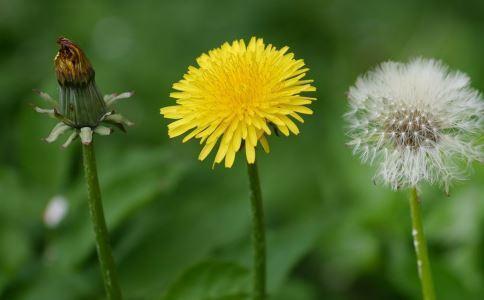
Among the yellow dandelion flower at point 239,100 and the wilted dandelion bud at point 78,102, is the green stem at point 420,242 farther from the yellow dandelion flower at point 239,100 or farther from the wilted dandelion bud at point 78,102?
the wilted dandelion bud at point 78,102

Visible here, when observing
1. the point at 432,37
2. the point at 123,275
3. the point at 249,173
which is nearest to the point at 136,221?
the point at 123,275

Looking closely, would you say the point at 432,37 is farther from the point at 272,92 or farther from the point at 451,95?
the point at 272,92

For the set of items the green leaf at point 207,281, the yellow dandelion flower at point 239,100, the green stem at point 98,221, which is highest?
the yellow dandelion flower at point 239,100

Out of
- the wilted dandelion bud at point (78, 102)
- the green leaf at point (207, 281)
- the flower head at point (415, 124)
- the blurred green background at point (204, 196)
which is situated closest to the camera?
the wilted dandelion bud at point (78, 102)

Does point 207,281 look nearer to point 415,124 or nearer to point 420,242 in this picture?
point 420,242

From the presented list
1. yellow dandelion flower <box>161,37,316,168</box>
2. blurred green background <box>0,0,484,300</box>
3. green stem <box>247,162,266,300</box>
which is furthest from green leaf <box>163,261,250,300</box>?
yellow dandelion flower <box>161,37,316,168</box>

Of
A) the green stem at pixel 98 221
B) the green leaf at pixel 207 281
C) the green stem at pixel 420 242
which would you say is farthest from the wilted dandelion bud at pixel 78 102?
the green stem at pixel 420 242
